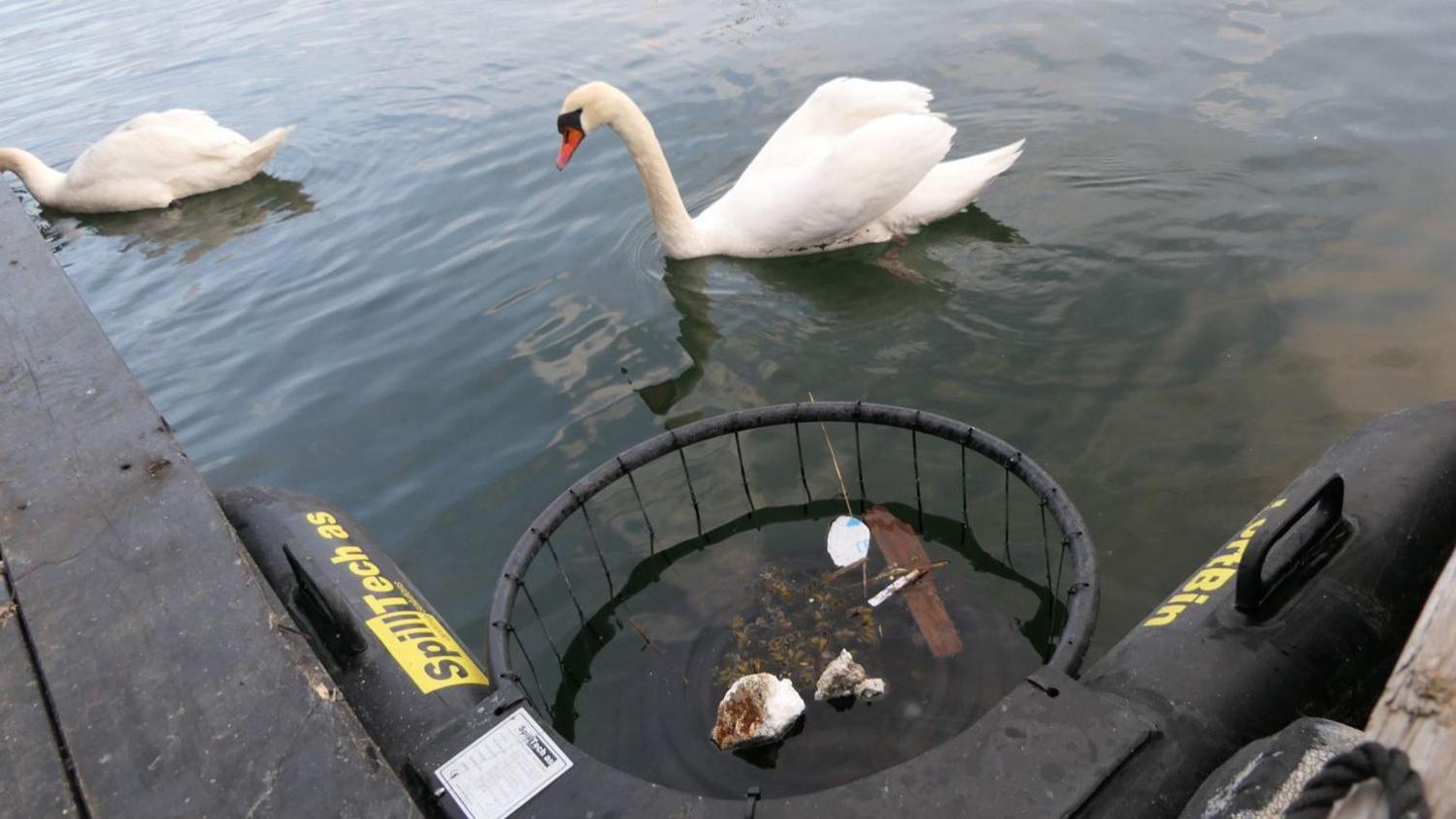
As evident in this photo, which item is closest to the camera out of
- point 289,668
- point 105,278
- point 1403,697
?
point 1403,697

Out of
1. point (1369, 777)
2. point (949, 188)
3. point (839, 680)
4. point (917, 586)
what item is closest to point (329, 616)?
point (839, 680)

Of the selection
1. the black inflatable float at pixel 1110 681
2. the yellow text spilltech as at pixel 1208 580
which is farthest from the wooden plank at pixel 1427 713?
the yellow text spilltech as at pixel 1208 580

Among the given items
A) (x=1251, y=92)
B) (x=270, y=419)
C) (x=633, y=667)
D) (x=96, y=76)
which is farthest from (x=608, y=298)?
(x=96, y=76)

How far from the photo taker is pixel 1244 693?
2.31 metres

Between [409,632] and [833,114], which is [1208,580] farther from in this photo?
[833,114]

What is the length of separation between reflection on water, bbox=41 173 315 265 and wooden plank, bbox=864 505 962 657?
667 cm

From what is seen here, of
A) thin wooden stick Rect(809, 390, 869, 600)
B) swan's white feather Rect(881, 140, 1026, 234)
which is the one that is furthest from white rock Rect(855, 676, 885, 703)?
swan's white feather Rect(881, 140, 1026, 234)

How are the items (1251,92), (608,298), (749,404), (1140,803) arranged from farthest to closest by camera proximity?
(1251,92), (608,298), (749,404), (1140,803)

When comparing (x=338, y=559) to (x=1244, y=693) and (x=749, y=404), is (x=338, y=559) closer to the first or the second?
(x=749, y=404)

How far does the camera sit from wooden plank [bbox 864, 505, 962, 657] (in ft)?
10.8

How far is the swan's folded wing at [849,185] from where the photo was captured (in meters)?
5.70

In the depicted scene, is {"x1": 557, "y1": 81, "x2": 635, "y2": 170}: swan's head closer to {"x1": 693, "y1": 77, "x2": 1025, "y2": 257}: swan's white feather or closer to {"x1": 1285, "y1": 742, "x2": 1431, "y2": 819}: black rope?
{"x1": 693, "y1": 77, "x2": 1025, "y2": 257}: swan's white feather

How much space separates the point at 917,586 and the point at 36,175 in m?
9.72

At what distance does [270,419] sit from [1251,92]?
7251 millimetres
